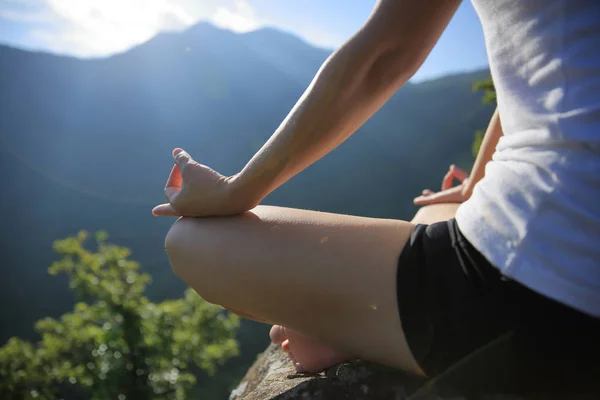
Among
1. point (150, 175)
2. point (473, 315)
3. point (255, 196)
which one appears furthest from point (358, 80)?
point (150, 175)

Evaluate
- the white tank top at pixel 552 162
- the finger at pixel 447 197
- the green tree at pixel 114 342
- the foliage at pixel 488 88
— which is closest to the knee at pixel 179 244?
the white tank top at pixel 552 162

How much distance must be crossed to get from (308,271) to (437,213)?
863 mm

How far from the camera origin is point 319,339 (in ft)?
3.76

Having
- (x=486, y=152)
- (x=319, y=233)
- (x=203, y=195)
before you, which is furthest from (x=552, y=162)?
(x=486, y=152)

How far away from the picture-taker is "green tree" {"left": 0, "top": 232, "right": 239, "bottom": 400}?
8.94 metres

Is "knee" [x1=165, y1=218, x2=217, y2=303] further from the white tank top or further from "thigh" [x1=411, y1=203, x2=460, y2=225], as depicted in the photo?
"thigh" [x1=411, y1=203, x2=460, y2=225]

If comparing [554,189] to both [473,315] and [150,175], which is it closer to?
[473,315]

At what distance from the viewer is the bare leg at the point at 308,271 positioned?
36.6 inches

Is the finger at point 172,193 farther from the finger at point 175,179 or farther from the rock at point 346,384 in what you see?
the rock at point 346,384

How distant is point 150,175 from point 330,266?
59.0m

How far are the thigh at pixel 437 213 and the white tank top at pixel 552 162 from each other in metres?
0.80

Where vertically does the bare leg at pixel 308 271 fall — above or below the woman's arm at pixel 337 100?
below

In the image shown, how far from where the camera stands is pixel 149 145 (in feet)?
198

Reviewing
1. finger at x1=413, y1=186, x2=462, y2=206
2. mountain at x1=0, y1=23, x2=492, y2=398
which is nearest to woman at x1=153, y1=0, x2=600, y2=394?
finger at x1=413, y1=186, x2=462, y2=206
